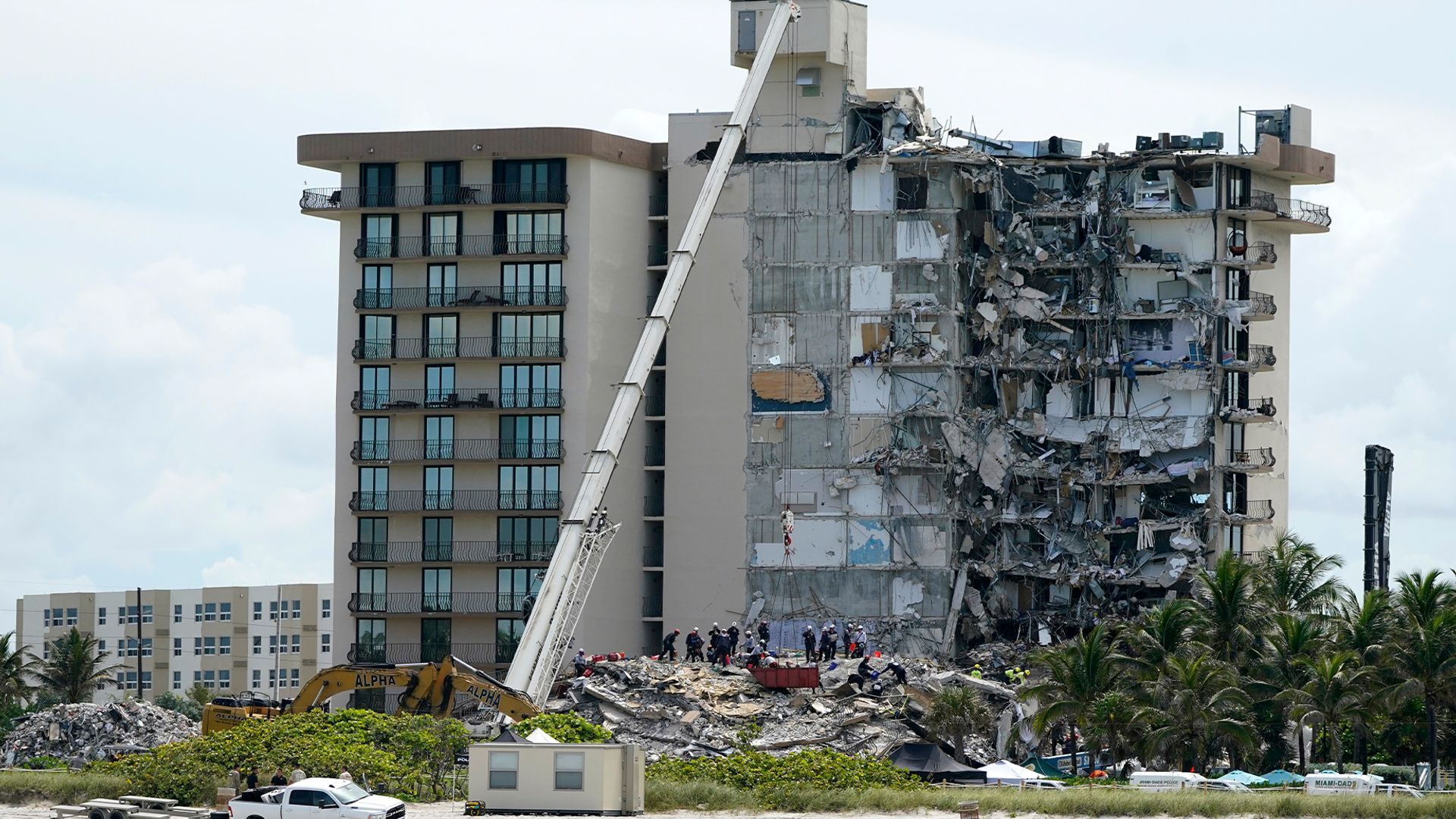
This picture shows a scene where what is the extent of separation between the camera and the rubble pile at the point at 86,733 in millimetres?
86500

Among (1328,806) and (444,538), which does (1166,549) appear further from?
(1328,806)

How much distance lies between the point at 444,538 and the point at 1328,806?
5460cm

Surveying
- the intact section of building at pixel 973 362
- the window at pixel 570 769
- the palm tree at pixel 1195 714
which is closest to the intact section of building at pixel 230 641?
the intact section of building at pixel 973 362

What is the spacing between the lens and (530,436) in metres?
108

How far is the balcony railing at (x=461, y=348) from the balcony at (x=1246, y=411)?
29740 mm

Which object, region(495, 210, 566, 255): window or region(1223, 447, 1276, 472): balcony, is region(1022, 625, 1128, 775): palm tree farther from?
region(495, 210, 566, 255): window

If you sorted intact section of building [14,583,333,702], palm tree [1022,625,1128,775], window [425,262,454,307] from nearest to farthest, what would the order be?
palm tree [1022,625,1128,775]
window [425,262,454,307]
intact section of building [14,583,333,702]

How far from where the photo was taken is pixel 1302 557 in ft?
305

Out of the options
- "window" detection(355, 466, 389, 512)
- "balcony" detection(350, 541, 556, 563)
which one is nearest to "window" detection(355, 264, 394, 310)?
"window" detection(355, 466, 389, 512)

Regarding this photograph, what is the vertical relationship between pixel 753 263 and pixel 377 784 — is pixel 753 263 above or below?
above

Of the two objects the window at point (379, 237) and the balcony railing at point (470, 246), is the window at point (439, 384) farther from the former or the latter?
the window at point (379, 237)

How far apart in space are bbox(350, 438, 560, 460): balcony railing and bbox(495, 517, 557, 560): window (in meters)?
2.87

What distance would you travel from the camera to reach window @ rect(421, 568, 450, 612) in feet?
354

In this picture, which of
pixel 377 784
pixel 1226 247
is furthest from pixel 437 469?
pixel 377 784
